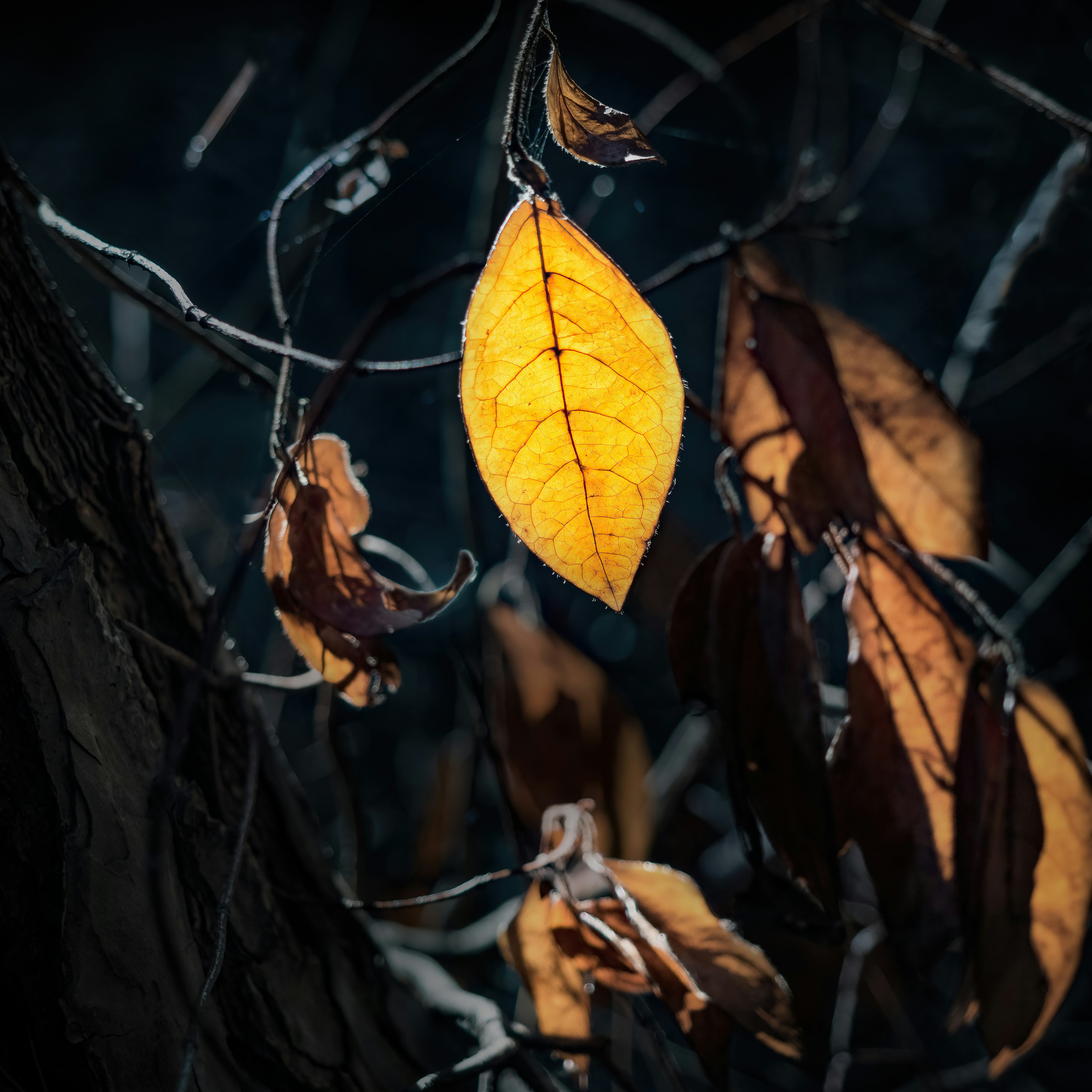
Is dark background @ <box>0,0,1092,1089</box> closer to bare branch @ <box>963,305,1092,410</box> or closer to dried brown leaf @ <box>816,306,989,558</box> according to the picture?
bare branch @ <box>963,305,1092,410</box>

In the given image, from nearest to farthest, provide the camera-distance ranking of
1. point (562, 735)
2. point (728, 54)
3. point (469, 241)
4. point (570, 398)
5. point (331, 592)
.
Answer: point (570, 398) → point (331, 592) → point (562, 735) → point (469, 241) → point (728, 54)

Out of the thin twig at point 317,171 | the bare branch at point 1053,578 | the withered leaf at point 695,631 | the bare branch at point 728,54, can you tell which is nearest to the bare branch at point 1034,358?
the bare branch at point 1053,578

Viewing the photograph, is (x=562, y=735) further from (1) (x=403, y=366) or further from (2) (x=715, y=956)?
(1) (x=403, y=366)

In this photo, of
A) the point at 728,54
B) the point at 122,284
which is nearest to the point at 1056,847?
the point at 122,284

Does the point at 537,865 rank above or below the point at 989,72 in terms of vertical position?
below

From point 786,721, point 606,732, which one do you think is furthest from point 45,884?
point 606,732

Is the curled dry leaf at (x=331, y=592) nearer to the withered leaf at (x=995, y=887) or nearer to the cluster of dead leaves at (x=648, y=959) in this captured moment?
the cluster of dead leaves at (x=648, y=959)
